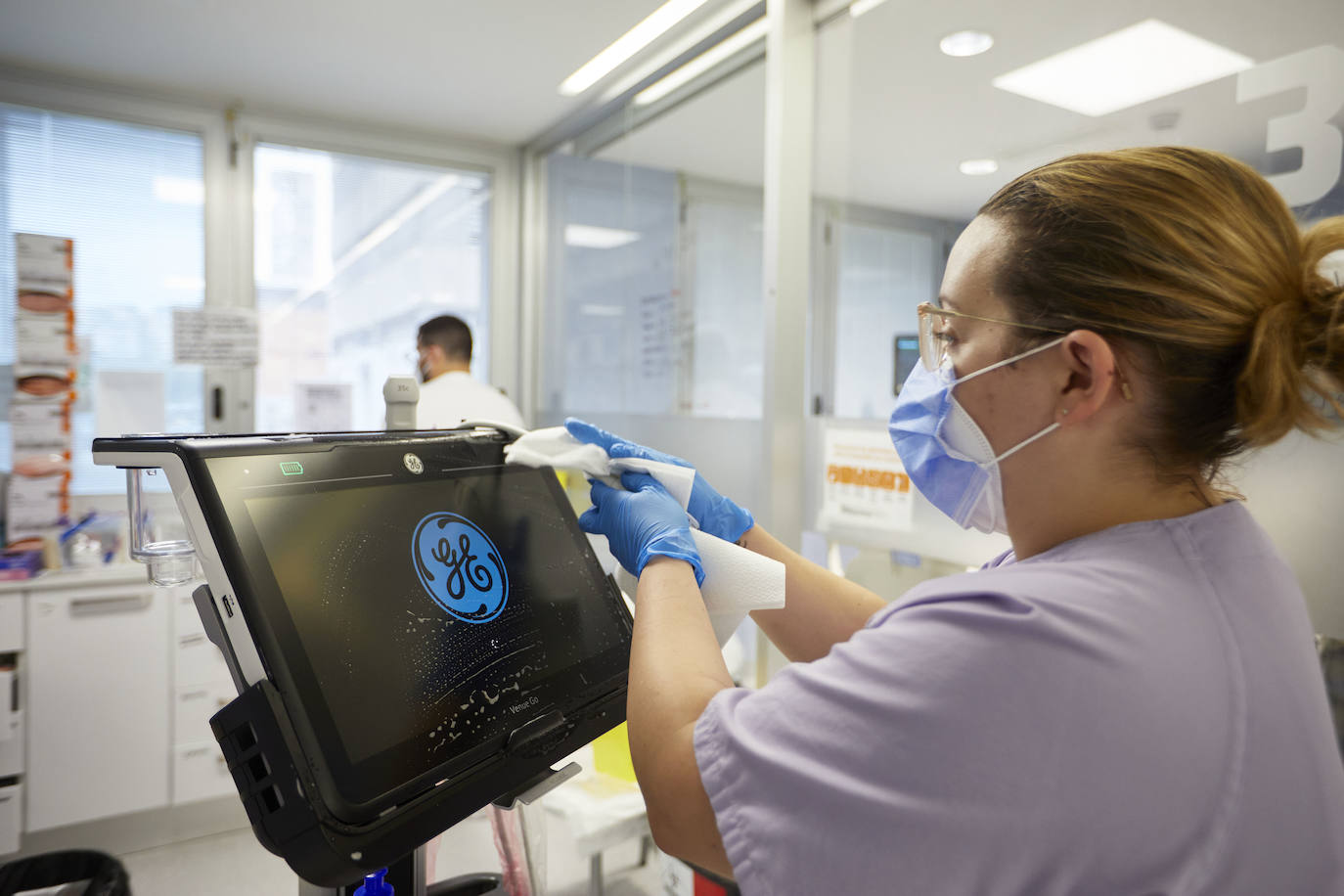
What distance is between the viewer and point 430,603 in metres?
0.77

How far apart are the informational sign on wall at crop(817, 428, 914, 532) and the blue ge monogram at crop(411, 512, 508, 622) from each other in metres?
1.23

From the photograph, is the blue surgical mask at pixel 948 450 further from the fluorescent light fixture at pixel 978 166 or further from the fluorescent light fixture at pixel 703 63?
the fluorescent light fixture at pixel 703 63

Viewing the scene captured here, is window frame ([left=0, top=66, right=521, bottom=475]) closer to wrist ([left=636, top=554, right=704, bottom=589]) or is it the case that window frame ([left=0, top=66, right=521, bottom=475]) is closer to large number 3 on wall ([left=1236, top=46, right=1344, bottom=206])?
wrist ([left=636, top=554, right=704, bottom=589])

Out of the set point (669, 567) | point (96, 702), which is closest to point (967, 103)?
point (669, 567)

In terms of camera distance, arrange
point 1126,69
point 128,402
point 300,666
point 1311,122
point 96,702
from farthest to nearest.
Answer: point 128,402
point 96,702
point 1126,69
point 1311,122
point 300,666

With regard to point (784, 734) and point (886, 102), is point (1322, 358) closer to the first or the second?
point (784, 734)

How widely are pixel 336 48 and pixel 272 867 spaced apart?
2.64 meters

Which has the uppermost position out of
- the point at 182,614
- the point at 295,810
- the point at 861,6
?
the point at 861,6

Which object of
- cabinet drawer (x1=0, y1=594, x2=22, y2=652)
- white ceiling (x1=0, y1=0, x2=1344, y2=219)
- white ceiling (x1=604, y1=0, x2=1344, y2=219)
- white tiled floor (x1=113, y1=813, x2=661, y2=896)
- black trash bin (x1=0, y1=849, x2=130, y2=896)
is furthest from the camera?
cabinet drawer (x1=0, y1=594, x2=22, y2=652)

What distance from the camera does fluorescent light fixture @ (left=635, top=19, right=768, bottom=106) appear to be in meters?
2.38

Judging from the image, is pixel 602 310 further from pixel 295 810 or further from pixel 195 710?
→ pixel 295 810

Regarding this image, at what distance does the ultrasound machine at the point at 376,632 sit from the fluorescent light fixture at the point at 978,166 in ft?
4.16

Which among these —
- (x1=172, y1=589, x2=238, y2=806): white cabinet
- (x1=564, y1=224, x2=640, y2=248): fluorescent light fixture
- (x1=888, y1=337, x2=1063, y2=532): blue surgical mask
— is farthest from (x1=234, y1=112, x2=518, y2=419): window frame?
(x1=888, y1=337, x2=1063, y2=532): blue surgical mask

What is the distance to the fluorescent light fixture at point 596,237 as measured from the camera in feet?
9.93
